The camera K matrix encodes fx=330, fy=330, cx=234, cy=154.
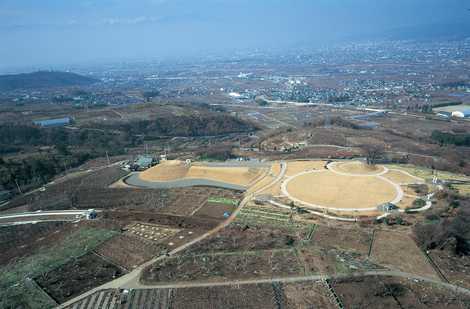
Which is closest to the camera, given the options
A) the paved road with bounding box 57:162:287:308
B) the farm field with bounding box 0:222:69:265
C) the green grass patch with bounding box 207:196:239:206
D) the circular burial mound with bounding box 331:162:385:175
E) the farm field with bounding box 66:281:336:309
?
the farm field with bounding box 66:281:336:309

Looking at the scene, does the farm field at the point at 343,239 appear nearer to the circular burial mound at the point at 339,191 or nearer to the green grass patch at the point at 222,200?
the circular burial mound at the point at 339,191

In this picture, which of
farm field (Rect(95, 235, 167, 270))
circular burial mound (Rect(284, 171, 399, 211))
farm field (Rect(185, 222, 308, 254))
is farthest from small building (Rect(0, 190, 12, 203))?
circular burial mound (Rect(284, 171, 399, 211))

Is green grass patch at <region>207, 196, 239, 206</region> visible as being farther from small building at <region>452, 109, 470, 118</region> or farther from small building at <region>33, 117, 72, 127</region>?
small building at <region>452, 109, 470, 118</region>

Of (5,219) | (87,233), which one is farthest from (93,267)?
(5,219)

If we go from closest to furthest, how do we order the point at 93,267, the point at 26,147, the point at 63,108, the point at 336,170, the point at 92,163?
the point at 93,267
the point at 336,170
the point at 92,163
the point at 26,147
the point at 63,108

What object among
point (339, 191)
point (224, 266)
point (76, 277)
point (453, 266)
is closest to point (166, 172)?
point (76, 277)

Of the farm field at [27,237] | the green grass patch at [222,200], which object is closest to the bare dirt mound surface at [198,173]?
the green grass patch at [222,200]

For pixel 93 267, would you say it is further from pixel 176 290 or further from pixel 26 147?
pixel 26 147
